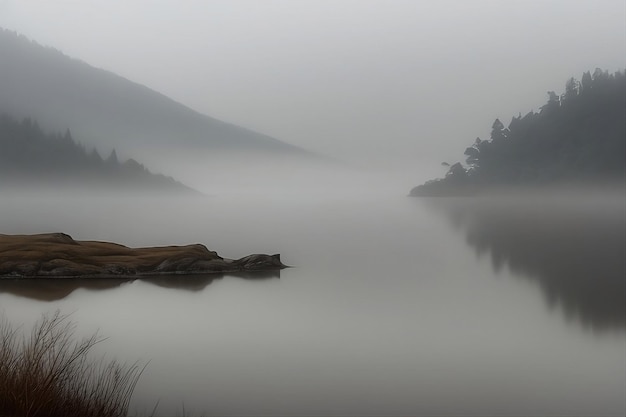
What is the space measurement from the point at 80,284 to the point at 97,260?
1.67 m

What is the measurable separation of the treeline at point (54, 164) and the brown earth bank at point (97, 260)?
79016 mm

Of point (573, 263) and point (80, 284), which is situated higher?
point (573, 263)

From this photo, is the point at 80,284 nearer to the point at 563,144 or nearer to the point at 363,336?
the point at 363,336

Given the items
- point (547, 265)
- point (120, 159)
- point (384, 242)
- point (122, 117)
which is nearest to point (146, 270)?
point (547, 265)

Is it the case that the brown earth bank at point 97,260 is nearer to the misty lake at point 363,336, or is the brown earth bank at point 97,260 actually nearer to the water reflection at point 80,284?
the water reflection at point 80,284

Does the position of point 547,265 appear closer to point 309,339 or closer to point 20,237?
point 309,339

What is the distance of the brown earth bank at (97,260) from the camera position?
39.9 feet

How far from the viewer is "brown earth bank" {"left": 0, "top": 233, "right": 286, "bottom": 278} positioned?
12.2 meters

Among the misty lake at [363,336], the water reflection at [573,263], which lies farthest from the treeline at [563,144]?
the misty lake at [363,336]

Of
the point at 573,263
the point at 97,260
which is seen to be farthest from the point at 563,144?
the point at 97,260

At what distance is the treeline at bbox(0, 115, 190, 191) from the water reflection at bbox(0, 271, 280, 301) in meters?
80.7

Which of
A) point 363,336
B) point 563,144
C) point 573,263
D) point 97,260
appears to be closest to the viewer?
point 363,336

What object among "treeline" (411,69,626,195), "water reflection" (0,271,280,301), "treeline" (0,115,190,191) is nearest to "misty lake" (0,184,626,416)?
"water reflection" (0,271,280,301)

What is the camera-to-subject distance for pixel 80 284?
11445 mm
